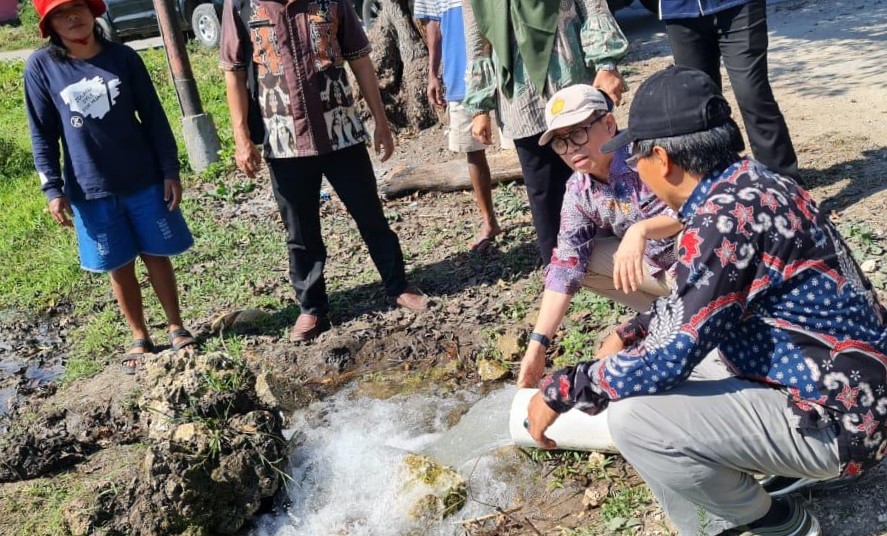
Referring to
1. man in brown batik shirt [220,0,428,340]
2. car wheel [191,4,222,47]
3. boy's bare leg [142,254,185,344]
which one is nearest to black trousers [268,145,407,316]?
man in brown batik shirt [220,0,428,340]

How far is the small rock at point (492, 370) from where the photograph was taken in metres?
4.10

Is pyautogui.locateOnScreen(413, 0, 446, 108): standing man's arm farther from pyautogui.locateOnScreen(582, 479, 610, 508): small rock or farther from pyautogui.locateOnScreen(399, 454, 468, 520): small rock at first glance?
pyautogui.locateOnScreen(582, 479, 610, 508): small rock

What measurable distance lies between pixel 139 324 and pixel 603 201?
2844 millimetres

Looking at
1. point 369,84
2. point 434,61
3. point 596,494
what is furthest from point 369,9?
point 596,494

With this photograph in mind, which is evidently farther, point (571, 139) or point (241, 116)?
point (241, 116)

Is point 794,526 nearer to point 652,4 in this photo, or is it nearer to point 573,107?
point 573,107

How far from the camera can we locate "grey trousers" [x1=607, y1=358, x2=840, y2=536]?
2369 mm

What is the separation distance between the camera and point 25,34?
68.3 feet

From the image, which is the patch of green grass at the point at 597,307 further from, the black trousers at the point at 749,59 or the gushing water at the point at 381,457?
the black trousers at the point at 749,59

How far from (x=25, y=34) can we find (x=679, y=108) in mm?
21830

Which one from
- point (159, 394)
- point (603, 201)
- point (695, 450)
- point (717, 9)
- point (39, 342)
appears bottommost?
point (39, 342)

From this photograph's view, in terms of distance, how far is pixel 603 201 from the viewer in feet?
10.6

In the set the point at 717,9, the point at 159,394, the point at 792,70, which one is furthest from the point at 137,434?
the point at 792,70

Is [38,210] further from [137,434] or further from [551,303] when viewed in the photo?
[551,303]
